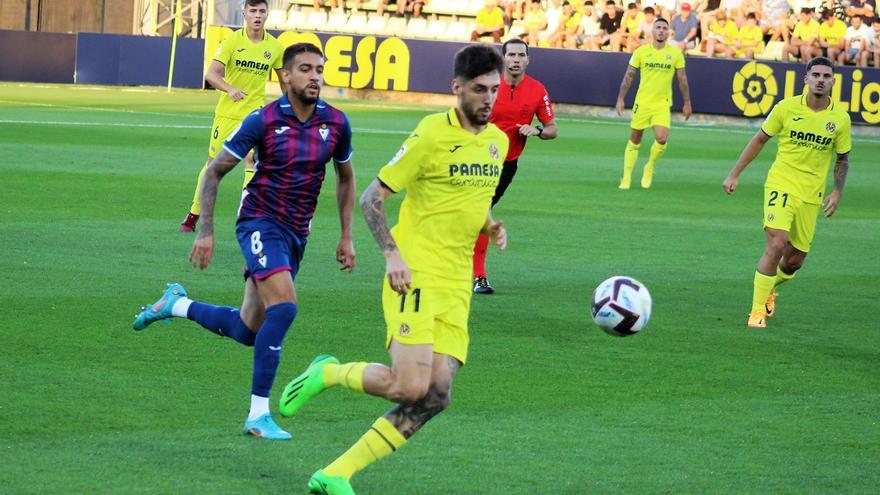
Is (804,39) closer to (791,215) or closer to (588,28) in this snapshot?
(588,28)

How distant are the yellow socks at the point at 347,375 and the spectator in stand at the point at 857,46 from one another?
96.4 ft

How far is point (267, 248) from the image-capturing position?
22.9 feet

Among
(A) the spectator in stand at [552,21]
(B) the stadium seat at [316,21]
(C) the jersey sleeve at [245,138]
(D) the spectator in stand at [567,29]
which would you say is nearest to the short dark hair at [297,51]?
(C) the jersey sleeve at [245,138]

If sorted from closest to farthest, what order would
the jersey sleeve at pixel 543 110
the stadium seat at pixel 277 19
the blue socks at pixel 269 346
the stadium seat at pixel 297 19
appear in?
the blue socks at pixel 269 346 → the jersey sleeve at pixel 543 110 → the stadium seat at pixel 297 19 → the stadium seat at pixel 277 19

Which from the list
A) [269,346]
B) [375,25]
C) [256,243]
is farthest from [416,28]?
[269,346]

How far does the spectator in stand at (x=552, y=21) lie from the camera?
37.2 metres

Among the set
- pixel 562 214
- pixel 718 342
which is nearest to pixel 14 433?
pixel 718 342

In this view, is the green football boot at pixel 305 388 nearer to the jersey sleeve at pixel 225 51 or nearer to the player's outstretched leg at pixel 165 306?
the player's outstretched leg at pixel 165 306

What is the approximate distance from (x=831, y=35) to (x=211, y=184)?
1138 inches

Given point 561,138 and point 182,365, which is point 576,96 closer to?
point 561,138

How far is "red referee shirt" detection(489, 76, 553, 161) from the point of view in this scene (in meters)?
12.1

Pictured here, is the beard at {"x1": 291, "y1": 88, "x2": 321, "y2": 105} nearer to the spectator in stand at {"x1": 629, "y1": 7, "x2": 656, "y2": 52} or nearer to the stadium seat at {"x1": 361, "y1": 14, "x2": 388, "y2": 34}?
the spectator in stand at {"x1": 629, "y1": 7, "x2": 656, "y2": 52}

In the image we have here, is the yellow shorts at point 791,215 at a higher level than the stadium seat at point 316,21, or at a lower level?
higher

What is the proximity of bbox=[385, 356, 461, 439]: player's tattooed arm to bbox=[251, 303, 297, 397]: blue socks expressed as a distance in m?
1.10
